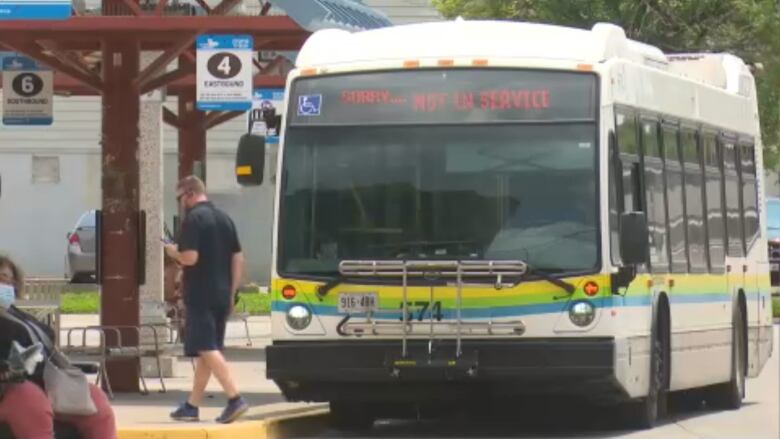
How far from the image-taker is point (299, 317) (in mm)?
16156

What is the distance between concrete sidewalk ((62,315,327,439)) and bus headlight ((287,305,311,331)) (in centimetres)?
75

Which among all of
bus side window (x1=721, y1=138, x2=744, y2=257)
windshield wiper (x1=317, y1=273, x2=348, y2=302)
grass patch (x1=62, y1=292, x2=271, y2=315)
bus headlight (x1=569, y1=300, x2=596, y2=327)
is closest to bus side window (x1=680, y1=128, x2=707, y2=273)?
bus side window (x1=721, y1=138, x2=744, y2=257)

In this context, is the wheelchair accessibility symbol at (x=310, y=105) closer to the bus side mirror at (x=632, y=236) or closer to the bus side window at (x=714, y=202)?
the bus side mirror at (x=632, y=236)

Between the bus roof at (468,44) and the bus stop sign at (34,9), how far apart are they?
7.46ft

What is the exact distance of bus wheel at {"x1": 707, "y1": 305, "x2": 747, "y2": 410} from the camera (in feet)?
66.1

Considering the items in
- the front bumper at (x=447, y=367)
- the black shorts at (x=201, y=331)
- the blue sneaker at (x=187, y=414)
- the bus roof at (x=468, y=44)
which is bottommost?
the blue sneaker at (x=187, y=414)

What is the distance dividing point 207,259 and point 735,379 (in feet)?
21.2

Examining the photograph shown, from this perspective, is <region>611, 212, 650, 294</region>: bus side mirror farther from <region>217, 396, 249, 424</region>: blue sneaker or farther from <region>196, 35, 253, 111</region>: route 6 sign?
<region>196, 35, 253, 111</region>: route 6 sign

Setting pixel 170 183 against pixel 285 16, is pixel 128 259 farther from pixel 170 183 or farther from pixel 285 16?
pixel 170 183

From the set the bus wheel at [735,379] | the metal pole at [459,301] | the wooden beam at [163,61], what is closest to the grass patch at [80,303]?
the wooden beam at [163,61]

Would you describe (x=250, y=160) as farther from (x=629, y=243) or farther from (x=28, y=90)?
(x=28, y=90)

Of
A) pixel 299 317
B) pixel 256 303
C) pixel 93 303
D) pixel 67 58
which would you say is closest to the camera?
pixel 299 317

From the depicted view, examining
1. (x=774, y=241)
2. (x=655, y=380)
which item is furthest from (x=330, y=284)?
(x=774, y=241)

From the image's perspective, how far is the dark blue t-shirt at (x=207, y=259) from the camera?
1570 centimetres
